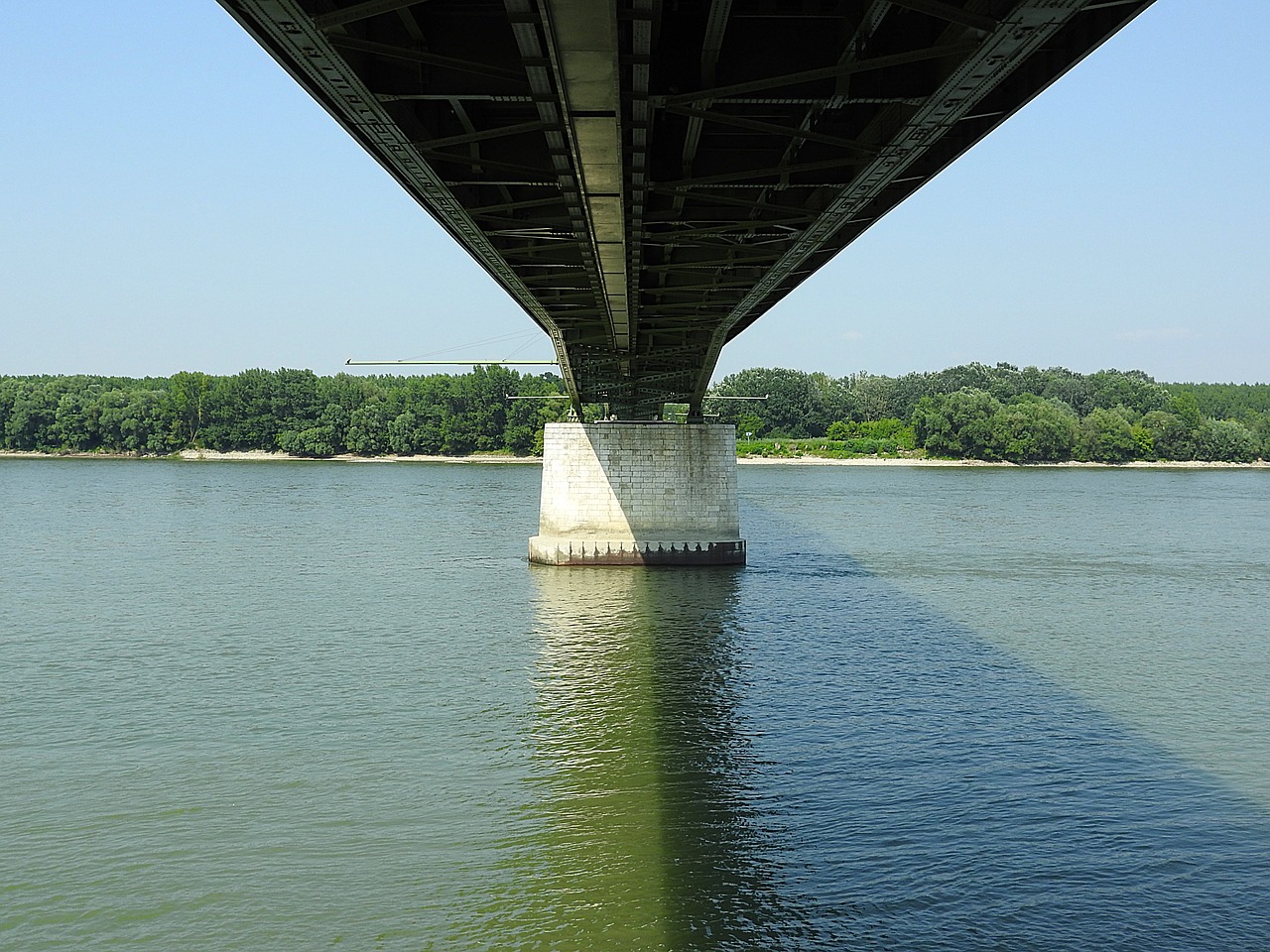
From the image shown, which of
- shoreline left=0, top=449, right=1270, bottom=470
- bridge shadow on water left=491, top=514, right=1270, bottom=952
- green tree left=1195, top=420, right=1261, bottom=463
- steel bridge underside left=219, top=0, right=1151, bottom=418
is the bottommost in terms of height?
bridge shadow on water left=491, top=514, right=1270, bottom=952

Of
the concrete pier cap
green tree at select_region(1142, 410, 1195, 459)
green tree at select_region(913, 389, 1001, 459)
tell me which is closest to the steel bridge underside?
the concrete pier cap

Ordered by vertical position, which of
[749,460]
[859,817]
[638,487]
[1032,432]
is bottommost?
[859,817]

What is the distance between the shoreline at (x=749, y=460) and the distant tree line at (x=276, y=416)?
904 mm

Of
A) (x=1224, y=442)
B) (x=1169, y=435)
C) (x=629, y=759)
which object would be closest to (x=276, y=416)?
(x=1169, y=435)

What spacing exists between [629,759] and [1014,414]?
118 metres

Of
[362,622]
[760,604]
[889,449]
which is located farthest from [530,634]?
[889,449]

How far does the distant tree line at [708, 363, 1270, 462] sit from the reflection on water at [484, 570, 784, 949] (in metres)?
78.0

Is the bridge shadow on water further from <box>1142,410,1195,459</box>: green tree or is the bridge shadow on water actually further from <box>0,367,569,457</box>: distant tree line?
<box>1142,410,1195,459</box>: green tree

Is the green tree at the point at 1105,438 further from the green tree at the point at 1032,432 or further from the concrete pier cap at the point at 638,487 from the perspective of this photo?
the concrete pier cap at the point at 638,487

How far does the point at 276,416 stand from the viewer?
140m

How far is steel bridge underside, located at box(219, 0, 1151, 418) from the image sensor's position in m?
8.60

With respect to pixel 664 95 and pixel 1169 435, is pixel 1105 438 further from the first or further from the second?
pixel 664 95

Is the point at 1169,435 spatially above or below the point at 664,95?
below

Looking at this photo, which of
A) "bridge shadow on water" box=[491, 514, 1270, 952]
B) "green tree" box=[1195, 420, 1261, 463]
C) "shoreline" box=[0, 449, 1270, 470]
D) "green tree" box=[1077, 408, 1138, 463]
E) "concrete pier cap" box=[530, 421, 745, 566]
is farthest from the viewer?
"green tree" box=[1195, 420, 1261, 463]
